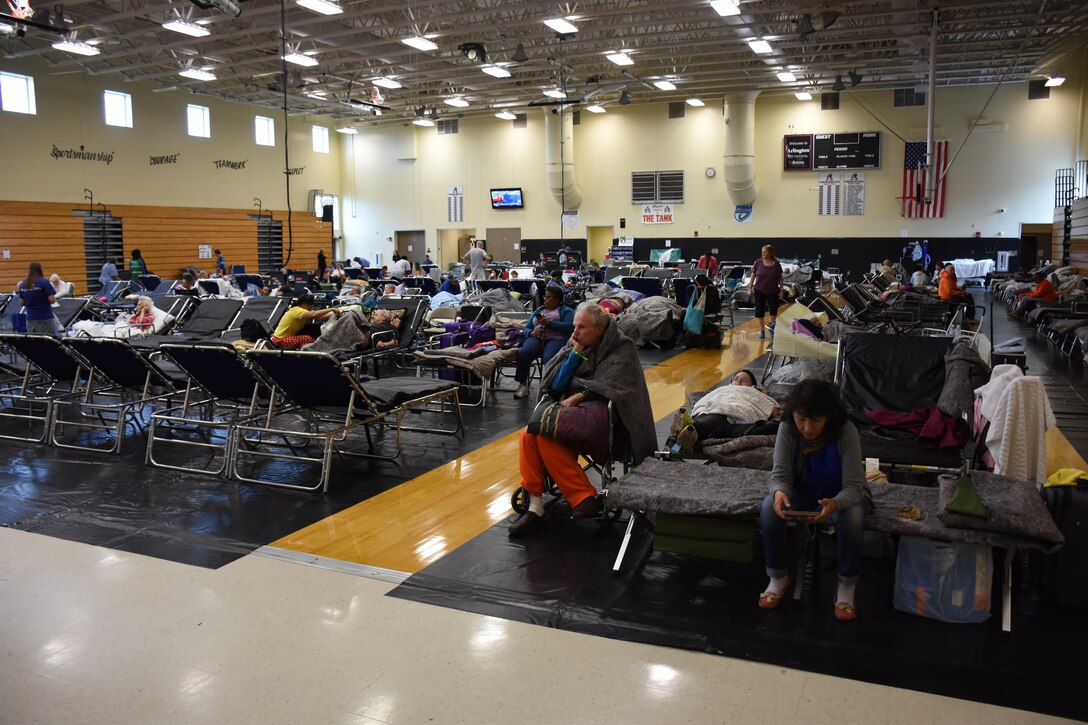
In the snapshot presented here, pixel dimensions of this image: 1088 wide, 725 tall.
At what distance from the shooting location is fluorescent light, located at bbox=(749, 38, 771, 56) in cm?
1622

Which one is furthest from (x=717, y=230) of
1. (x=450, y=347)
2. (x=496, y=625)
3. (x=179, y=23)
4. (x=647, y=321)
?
(x=496, y=625)

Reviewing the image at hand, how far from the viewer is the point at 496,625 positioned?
3.27 metres

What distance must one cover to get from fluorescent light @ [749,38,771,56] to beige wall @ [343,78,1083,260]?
5970mm

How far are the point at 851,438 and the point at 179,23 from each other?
48.5 ft

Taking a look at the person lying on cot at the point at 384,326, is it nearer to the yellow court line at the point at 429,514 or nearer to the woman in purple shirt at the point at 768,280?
the yellow court line at the point at 429,514

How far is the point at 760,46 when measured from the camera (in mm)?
16578

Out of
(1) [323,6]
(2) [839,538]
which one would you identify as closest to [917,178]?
(1) [323,6]

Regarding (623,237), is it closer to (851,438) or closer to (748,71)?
(748,71)

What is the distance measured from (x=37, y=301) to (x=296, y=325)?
3616 mm

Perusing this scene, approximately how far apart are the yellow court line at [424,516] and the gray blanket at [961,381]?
102 inches

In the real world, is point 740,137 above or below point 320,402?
above

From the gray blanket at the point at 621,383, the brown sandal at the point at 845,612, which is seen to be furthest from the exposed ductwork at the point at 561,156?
the brown sandal at the point at 845,612

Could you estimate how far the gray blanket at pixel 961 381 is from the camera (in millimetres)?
4742

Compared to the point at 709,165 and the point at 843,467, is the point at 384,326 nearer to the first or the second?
the point at 843,467
